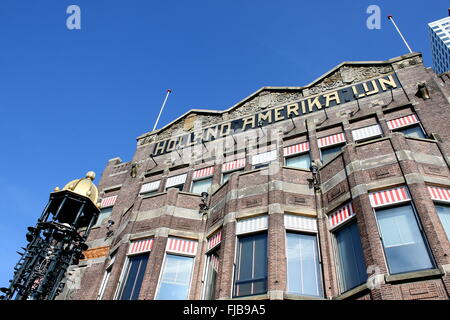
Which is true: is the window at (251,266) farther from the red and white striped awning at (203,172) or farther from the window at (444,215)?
the red and white striped awning at (203,172)

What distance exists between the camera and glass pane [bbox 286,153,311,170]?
18141 millimetres

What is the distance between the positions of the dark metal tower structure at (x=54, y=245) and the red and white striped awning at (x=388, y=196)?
1005cm

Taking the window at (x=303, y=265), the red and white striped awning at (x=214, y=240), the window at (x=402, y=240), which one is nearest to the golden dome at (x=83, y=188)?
the red and white striped awning at (x=214, y=240)

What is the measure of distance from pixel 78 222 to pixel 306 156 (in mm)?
11472

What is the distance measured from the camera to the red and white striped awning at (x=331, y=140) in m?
18.2

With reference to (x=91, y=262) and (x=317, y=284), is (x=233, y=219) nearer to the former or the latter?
(x=317, y=284)

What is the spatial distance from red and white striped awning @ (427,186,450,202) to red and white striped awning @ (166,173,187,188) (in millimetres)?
12961

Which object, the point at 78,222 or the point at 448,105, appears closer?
the point at 78,222

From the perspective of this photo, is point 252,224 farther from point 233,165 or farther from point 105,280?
point 105,280

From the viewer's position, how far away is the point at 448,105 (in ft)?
55.4

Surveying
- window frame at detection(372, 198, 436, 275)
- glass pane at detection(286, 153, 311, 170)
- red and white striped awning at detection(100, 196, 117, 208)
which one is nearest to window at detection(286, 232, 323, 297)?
window frame at detection(372, 198, 436, 275)

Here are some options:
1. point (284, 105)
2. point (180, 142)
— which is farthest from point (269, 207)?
point (180, 142)

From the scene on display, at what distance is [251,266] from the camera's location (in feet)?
42.6
